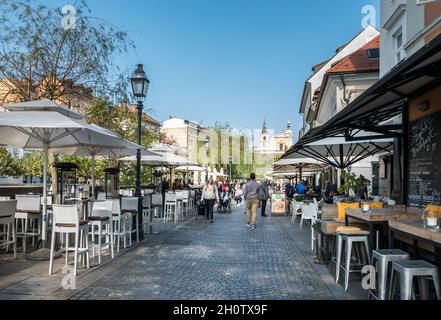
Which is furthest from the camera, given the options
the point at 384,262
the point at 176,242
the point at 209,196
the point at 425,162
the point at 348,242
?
the point at 209,196

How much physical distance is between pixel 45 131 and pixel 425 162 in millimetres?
7392

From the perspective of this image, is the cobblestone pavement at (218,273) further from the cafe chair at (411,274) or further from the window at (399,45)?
the window at (399,45)

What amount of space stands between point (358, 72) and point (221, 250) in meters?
16.2

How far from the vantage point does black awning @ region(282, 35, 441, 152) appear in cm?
479

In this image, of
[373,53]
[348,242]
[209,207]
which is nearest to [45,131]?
[348,242]

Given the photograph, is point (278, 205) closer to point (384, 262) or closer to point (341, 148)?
point (341, 148)

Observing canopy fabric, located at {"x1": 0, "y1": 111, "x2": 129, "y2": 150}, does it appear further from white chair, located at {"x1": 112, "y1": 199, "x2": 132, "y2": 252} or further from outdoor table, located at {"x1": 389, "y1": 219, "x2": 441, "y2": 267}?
outdoor table, located at {"x1": 389, "y1": 219, "x2": 441, "y2": 267}

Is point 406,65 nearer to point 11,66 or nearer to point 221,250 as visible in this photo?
point 221,250

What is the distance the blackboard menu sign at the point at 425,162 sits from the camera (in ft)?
24.7

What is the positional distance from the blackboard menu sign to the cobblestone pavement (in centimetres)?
241

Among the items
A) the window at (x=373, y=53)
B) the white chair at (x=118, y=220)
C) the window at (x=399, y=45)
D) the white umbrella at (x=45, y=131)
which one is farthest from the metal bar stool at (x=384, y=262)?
the window at (x=373, y=53)

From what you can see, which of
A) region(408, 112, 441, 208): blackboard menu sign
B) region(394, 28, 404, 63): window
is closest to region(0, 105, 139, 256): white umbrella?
region(408, 112, 441, 208): blackboard menu sign

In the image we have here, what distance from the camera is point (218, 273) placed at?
7480mm
